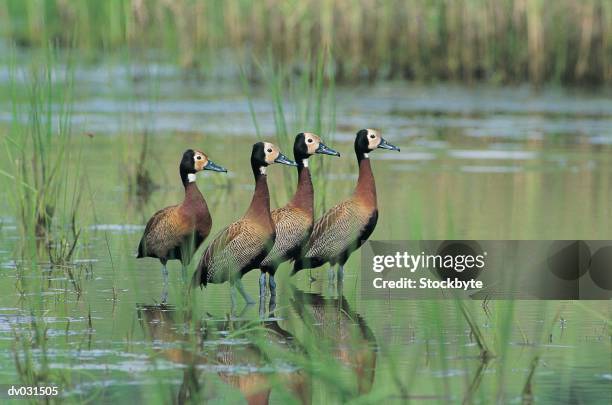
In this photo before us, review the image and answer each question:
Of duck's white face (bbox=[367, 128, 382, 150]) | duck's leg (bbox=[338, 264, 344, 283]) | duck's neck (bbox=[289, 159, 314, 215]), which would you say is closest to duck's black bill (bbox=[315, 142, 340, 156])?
duck's neck (bbox=[289, 159, 314, 215])

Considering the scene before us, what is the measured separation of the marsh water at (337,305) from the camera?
579cm

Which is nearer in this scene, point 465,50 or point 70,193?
point 70,193

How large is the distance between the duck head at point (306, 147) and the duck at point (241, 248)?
22.6 inches

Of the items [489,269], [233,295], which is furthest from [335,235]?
[489,269]

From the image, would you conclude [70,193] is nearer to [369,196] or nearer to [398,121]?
[369,196]

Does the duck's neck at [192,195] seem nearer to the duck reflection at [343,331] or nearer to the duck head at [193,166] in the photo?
the duck head at [193,166]

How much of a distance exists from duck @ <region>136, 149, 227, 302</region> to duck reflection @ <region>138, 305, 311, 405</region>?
2.06ft

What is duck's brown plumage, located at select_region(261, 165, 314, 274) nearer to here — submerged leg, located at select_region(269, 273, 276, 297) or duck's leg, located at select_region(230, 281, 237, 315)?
submerged leg, located at select_region(269, 273, 276, 297)

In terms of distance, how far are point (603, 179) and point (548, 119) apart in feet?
15.8

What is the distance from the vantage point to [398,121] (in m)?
17.3

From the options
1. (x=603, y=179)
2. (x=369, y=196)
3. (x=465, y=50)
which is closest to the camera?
(x=369, y=196)

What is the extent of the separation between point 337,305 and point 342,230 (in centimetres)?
51

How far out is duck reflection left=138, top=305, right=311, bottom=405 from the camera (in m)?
5.70

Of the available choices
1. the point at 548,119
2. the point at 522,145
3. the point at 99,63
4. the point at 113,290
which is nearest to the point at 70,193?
the point at 113,290
